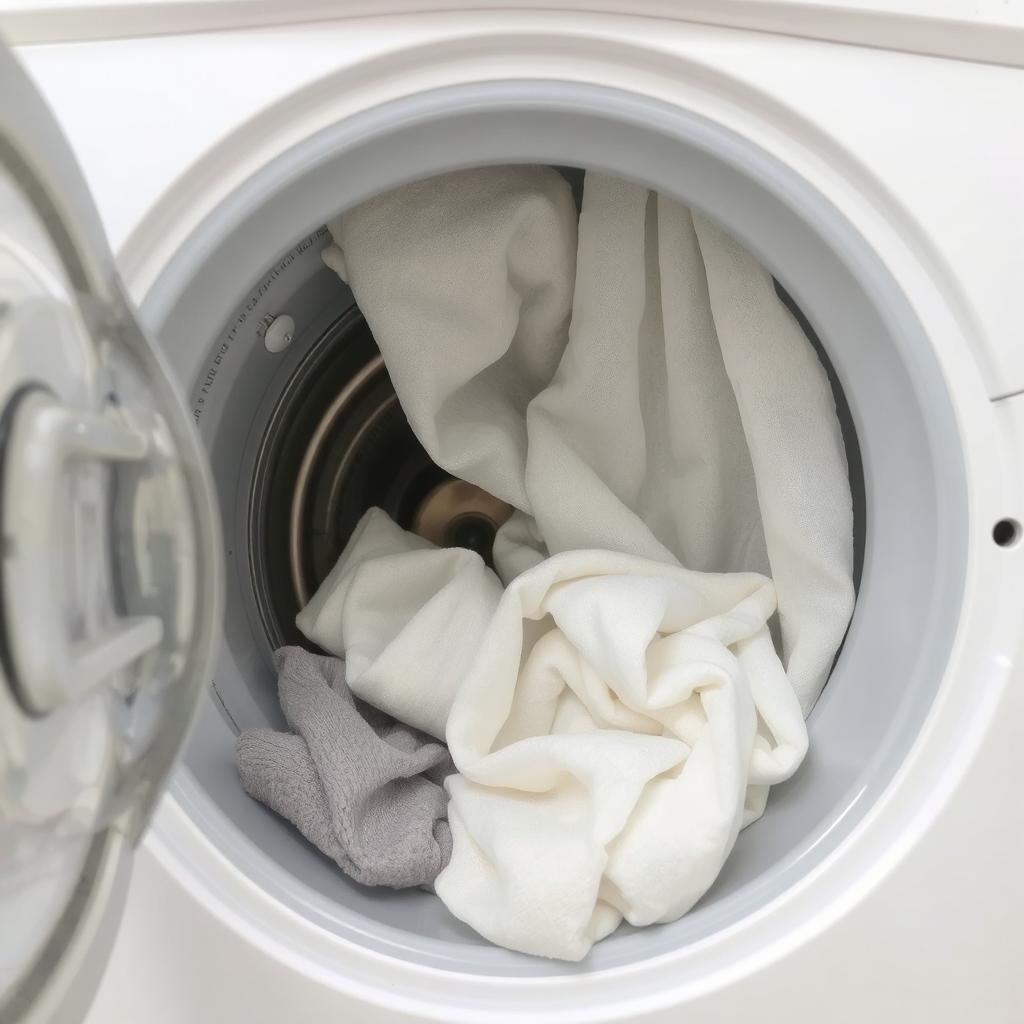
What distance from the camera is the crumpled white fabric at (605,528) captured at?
60 cm

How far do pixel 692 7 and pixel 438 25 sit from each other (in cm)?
13

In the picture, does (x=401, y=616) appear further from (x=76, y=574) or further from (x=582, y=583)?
(x=76, y=574)

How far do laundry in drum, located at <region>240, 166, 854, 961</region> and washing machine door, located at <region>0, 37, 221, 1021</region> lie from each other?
21cm

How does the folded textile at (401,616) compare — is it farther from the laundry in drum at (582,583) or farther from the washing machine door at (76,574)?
the washing machine door at (76,574)

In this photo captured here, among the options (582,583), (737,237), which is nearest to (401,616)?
(582,583)


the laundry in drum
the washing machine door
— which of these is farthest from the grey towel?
the washing machine door

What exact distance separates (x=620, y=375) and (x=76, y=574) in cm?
45

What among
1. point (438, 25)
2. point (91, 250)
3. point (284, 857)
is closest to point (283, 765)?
point (284, 857)

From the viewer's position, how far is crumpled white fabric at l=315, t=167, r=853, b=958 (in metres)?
0.60

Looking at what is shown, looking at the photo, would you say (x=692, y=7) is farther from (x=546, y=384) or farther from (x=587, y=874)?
(x=587, y=874)

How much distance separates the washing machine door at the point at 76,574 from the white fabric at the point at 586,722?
247mm

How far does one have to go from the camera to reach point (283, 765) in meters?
0.63

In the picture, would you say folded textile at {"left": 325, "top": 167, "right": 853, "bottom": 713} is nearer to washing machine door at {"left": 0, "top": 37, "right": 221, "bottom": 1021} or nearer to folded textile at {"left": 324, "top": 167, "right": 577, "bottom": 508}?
folded textile at {"left": 324, "top": 167, "right": 577, "bottom": 508}

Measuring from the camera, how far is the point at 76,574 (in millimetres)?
379
